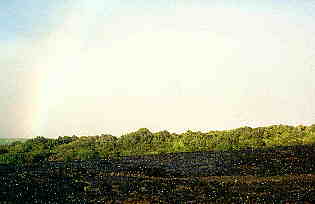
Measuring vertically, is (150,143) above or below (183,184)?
above

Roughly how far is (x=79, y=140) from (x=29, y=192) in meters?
54.0

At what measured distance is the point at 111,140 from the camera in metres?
81.0

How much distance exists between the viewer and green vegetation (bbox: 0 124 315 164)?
6931 centimetres

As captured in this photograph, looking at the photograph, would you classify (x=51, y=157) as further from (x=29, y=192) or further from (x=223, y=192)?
(x=223, y=192)

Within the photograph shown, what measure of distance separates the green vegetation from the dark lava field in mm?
24869

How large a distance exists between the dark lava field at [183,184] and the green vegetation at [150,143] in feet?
81.6

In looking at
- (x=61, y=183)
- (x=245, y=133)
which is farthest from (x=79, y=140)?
(x=61, y=183)

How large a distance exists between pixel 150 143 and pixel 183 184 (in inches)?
1770

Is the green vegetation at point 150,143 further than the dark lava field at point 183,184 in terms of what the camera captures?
Yes

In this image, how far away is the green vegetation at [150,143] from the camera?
6931 centimetres

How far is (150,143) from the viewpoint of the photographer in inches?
3007

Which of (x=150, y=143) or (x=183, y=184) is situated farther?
(x=150, y=143)

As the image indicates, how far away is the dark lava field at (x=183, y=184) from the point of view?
25484mm

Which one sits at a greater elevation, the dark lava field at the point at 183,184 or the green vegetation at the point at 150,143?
the green vegetation at the point at 150,143
